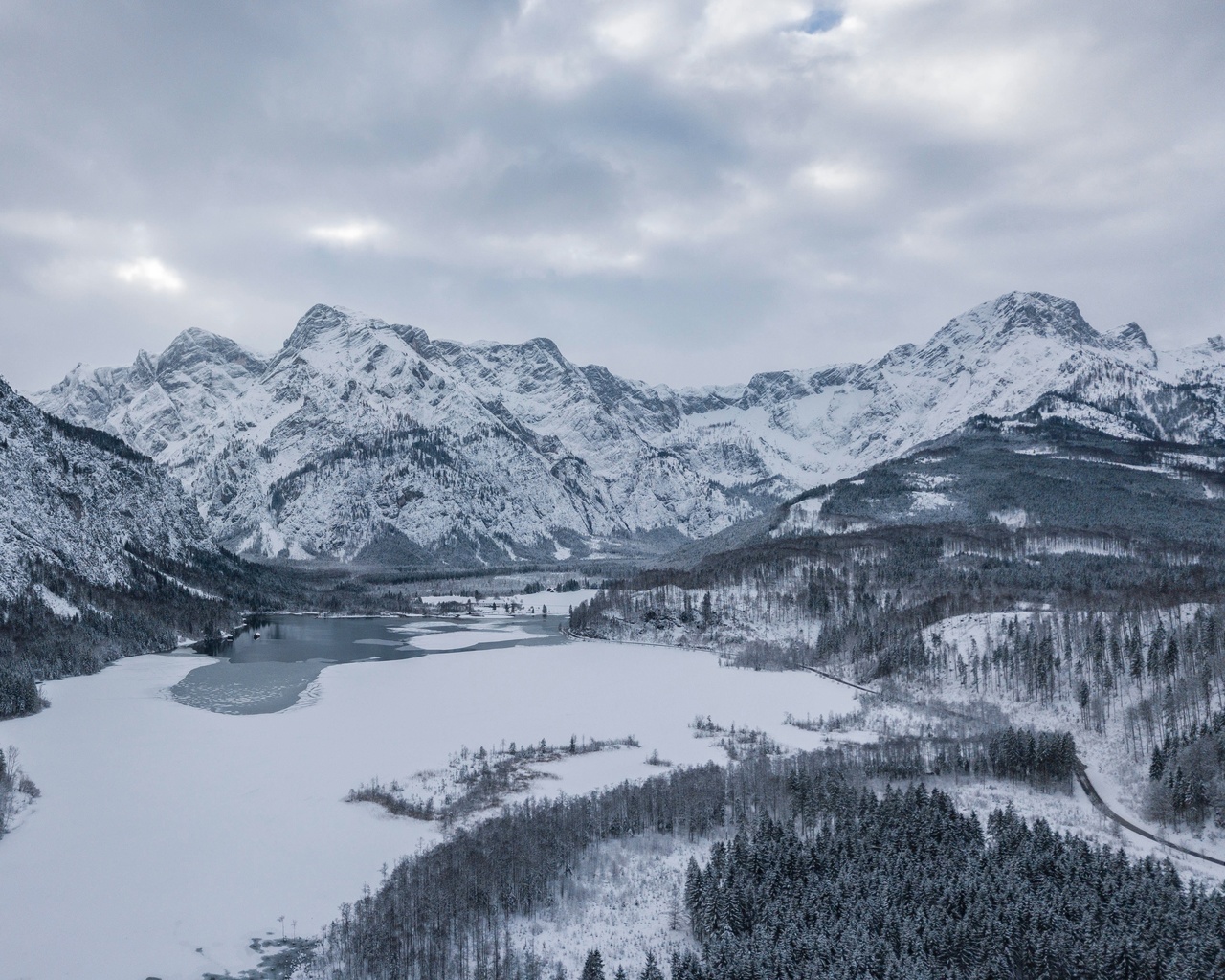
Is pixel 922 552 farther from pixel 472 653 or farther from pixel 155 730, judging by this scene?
→ pixel 155 730

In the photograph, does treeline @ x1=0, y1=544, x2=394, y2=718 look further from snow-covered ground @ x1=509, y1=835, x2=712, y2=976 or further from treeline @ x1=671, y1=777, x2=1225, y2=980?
treeline @ x1=671, y1=777, x2=1225, y2=980

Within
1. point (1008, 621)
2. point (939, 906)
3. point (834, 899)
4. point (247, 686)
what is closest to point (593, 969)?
point (834, 899)

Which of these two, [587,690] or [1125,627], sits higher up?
[1125,627]

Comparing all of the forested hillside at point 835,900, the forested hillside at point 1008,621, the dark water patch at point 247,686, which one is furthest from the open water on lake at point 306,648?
the forested hillside at point 835,900

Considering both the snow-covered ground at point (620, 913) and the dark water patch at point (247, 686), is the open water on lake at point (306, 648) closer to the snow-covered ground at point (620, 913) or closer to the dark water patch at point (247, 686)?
the dark water patch at point (247, 686)

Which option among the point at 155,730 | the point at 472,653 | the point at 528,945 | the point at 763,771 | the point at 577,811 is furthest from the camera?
the point at 472,653

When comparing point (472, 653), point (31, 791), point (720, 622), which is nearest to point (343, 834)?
point (31, 791)

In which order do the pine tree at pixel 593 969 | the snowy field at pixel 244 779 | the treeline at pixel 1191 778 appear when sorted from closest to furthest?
1. the pine tree at pixel 593 969
2. the snowy field at pixel 244 779
3. the treeline at pixel 1191 778
